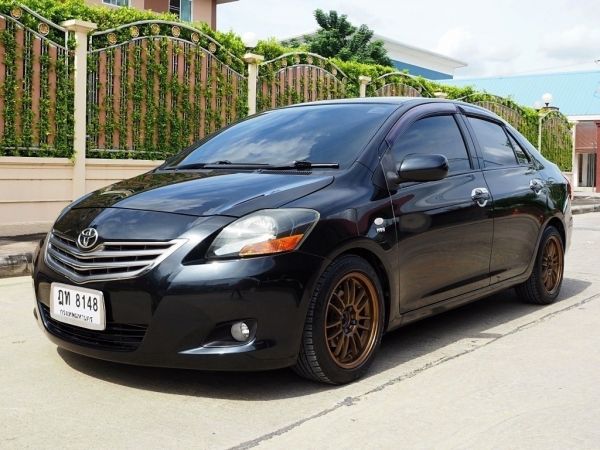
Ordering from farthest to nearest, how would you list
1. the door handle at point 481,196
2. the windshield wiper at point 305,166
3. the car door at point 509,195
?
Answer: 1. the car door at point 509,195
2. the door handle at point 481,196
3. the windshield wiper at point 305,166

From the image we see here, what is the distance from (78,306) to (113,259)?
12.4 inches

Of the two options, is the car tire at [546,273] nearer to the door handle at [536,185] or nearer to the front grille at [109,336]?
the door handle at [536,185]

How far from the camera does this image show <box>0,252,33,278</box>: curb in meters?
7.30

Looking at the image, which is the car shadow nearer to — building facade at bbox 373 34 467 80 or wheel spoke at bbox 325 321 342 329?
wheel spoke at bbox 325 321 342 329

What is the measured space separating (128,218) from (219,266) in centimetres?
58

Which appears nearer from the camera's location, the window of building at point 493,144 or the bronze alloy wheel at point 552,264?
the window of building at point 493,144

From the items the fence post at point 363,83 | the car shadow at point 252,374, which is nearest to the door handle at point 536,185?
the car shadow at point 252,374

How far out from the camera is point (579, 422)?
11.5ft

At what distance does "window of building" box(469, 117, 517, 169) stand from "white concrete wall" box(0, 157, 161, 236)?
617 cm

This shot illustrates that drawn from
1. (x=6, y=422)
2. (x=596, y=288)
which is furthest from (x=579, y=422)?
(x=596, y=288)

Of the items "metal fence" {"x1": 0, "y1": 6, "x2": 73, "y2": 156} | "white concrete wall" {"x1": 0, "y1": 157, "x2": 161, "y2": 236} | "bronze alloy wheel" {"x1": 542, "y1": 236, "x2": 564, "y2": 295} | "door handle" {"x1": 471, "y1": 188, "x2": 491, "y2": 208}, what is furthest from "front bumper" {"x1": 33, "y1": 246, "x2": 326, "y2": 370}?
"metal fence" {"x1": 0, "y1": 6, "x2": 73, "y2": 156}

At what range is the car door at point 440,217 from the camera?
14.4ft

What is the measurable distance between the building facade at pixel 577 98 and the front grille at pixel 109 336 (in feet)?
115

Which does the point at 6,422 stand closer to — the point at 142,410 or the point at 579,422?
the point at 142,410
